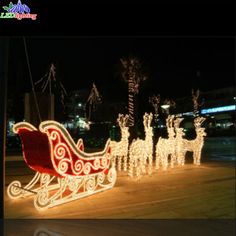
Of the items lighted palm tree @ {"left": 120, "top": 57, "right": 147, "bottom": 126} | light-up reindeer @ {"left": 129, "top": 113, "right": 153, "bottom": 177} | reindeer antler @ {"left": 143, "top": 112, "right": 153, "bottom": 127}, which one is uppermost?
lighted palm tree @ {"left": 120, "top": 57, "right": 147, "bottom": 126}

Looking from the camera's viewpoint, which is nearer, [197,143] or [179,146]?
[179,146]

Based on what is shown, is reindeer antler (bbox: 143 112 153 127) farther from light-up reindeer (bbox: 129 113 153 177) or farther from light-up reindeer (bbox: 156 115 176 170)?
light-up reindeer (bbox: 129 113 153 177)

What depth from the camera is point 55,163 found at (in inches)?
298

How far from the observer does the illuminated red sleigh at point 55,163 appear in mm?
7430

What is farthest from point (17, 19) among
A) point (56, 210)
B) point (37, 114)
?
point (37, 114)

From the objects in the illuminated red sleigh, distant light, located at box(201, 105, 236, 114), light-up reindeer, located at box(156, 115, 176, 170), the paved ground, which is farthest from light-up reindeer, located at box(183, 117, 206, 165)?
distant light, located at box(201, 105, 236, 114)

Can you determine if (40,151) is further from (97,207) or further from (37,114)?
(37,114)

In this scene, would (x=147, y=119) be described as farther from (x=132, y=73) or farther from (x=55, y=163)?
→ (x=55, y=163)

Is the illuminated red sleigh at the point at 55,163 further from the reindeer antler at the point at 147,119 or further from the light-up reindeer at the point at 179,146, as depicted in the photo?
the light-up reindeer at the point at 179,146

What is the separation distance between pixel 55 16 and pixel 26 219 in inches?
118

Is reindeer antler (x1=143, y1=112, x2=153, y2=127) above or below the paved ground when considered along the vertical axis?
above

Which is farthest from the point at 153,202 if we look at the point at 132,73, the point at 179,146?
the point at 132,73

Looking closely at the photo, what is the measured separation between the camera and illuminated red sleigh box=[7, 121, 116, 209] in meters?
7.43

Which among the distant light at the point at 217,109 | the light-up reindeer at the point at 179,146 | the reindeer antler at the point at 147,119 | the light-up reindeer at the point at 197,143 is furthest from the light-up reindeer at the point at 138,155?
the distant light at the point at 217,109
